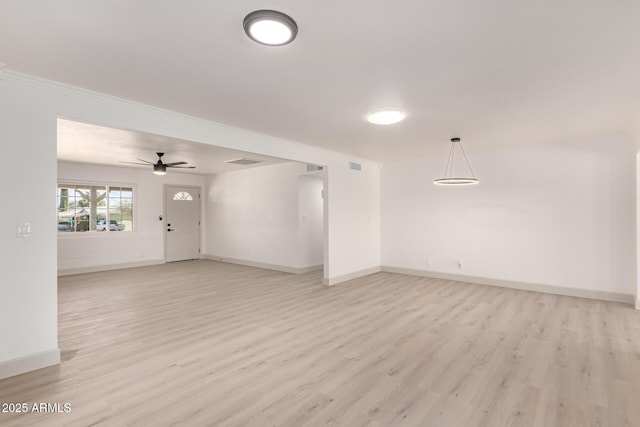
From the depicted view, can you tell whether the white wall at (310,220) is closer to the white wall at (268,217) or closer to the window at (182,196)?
the white wall at (268,217)

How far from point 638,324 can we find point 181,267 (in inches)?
346

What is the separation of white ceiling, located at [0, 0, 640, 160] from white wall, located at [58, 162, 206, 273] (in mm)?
5613

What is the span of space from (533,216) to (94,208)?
973cm

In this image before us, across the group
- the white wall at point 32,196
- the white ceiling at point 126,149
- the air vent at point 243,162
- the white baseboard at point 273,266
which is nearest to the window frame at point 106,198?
the white ceiling at point 126,149

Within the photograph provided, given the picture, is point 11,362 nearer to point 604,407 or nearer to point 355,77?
point 355,77

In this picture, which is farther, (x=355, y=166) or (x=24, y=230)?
(x=355, y=166)

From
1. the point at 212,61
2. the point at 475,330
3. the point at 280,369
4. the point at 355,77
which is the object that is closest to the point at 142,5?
the point at 212,61

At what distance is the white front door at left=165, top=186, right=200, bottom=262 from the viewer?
9070mm

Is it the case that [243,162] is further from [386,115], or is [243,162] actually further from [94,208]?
[386,115]

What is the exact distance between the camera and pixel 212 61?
2.49 metres

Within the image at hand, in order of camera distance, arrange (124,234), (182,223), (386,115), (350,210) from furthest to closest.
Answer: (182,223) → (124,234) → (350,210) → (386,115)

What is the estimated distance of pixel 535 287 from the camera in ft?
18.3

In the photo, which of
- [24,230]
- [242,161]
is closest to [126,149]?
[242,161]

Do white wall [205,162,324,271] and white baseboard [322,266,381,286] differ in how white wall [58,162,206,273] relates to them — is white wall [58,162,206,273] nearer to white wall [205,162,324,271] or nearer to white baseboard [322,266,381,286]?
white wall [205,162,324,271]
